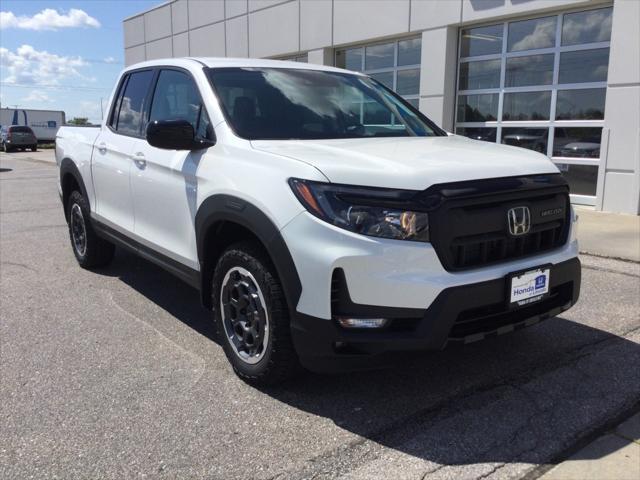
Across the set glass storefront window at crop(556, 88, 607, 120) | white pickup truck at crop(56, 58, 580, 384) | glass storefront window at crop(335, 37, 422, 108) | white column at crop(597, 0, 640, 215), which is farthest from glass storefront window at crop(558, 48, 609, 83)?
white pickup truck at crop(56, 58, 580, 384)

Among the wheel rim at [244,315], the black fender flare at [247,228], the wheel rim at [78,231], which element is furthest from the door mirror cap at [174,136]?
the wheel rim at [78,231]

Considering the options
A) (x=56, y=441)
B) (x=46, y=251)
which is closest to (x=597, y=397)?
(x=56, y=441)

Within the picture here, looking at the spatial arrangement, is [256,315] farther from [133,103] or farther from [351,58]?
[351,58]

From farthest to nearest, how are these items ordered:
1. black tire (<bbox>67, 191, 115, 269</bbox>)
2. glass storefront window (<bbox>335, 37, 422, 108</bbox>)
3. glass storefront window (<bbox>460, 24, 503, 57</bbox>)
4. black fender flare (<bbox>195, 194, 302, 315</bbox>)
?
glass storefront window (<bbox>335, 37, 422, 108</bbox>), glass storefront window (<bbox>460, 24, 503, 57</bbox>), black tire (<bbox>67, 191, 115, 269</bbox>), black fender flare (<bbox>195, 194, 302, 315</bbox>)

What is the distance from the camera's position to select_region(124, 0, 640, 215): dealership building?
955 centimetres

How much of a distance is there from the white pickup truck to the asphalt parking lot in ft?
1.14

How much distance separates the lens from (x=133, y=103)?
5.00 metres

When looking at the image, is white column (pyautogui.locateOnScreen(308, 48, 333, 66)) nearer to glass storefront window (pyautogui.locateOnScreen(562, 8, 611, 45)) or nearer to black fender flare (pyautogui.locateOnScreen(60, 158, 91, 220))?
glass storefront window (pyautogui.locateOnScreen(562, 8, 611, 45))

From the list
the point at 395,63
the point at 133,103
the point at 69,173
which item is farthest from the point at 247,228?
the point at 395,63

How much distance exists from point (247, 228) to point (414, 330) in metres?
1.07

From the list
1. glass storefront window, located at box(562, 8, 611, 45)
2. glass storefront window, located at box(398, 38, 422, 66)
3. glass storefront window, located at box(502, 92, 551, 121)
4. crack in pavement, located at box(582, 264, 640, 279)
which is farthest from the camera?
glass storefront window, located at box(398, 38, 422, 66)

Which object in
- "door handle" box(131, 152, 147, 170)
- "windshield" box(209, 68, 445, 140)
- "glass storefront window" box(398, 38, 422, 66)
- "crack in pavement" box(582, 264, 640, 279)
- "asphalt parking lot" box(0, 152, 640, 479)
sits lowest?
"asphalt parking lot" box(0, 152, 640, 479)

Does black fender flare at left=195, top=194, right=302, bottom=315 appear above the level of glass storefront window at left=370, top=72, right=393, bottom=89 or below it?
below

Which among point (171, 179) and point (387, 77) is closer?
point (171, 179)
